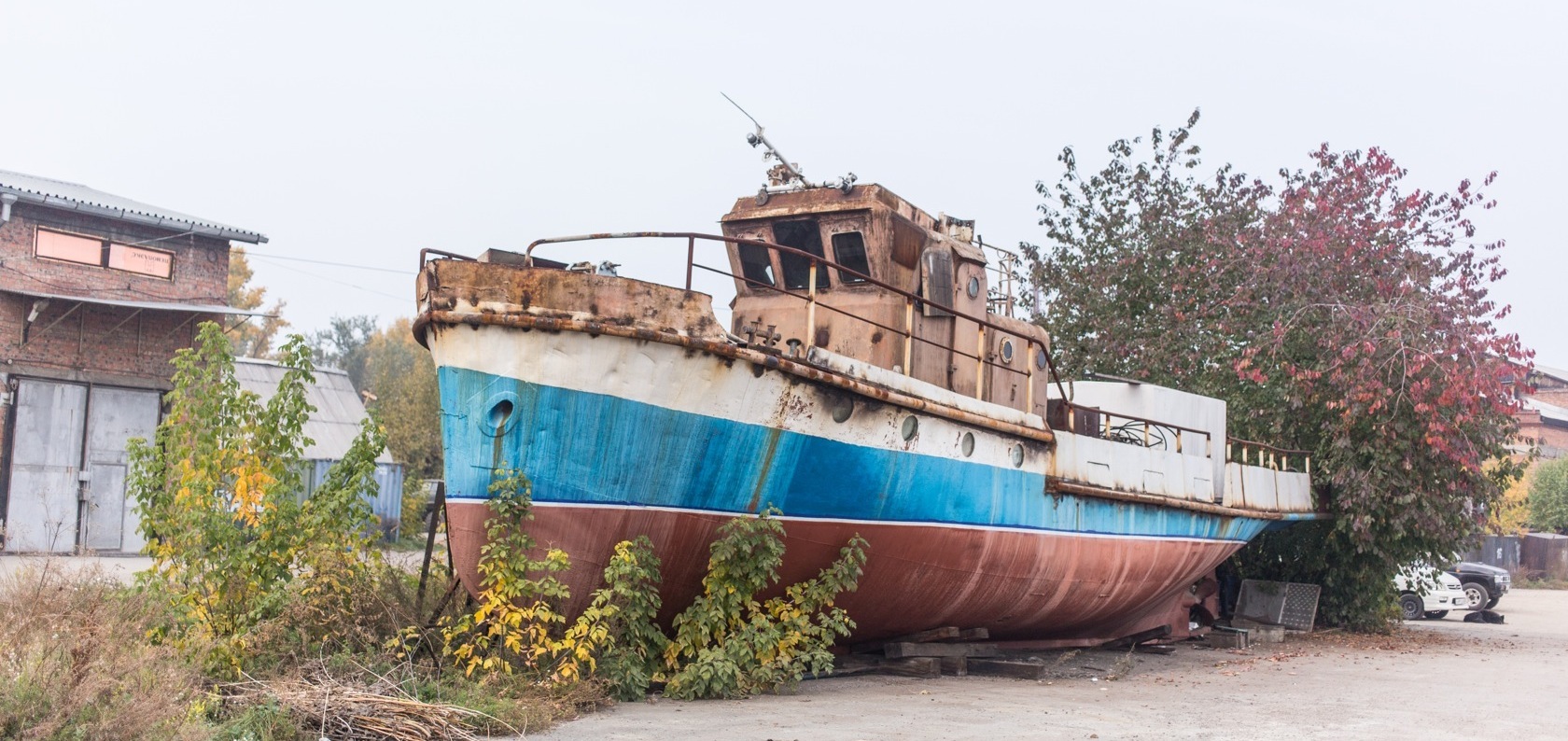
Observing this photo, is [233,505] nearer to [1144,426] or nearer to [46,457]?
[1144,426]

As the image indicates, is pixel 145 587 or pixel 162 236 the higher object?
pixel 162 236

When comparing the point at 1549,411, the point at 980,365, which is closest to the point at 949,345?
the point at 980,365

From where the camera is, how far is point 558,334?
27.9 ft

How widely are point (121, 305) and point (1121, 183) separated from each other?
18.4 m

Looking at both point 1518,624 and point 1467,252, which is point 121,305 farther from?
point 1518,624

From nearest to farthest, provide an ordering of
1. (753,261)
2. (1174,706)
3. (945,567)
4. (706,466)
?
(706,466), (1174,706), (945,567), (753,261)

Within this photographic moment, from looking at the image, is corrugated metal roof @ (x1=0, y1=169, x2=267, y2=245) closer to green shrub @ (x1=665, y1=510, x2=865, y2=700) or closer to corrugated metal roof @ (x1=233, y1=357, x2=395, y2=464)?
corrugated metal roof @ (x1=233, y1=357, x2=395, y2=464)

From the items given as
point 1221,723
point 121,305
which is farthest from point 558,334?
point 121,305

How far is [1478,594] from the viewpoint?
23125 millimetres

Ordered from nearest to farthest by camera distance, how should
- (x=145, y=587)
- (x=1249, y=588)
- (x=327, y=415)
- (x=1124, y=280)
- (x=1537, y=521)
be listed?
1. (x=145, y=587)
2. (x=1249, y=588)
3. (x=1124, y=280)
4. (x=327, y=415)
5. (x=1537, y=521)

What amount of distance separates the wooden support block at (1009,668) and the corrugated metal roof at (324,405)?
67.4 feet

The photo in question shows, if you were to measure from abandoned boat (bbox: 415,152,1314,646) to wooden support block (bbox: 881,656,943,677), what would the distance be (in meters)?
0.29

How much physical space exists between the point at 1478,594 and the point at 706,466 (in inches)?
764

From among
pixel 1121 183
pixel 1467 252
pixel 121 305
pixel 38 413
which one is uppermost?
pixel 1121 183
